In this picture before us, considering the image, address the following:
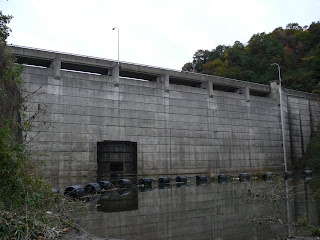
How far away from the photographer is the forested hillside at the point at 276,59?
5867 centimetres

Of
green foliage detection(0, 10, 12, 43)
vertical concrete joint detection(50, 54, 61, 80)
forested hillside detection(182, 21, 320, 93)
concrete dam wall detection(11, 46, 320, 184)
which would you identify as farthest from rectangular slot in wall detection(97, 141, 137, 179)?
forested hillside detection(182, 21, 320, 93)

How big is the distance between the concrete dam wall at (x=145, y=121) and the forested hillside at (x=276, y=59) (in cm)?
1659

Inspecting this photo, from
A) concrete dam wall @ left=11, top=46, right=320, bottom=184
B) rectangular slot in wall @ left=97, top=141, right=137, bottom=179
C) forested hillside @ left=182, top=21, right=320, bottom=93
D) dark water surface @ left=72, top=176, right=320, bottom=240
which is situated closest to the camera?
dark water surface @ left=72, top=176, right=320, bottom=240

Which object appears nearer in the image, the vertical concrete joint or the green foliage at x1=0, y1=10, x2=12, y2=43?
the green foliage at x1=0, y1=10, x2=12, y2=43

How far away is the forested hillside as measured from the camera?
58.7 m

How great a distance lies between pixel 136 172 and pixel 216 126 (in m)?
11.8

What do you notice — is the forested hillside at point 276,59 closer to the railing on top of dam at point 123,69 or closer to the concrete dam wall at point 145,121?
the concrete dam wall at point 145,121

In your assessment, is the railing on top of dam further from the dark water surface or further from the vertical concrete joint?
the dark water surface

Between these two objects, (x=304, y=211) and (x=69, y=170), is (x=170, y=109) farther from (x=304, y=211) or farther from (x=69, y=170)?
(x=304, y=211)

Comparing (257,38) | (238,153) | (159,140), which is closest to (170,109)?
(159,140)

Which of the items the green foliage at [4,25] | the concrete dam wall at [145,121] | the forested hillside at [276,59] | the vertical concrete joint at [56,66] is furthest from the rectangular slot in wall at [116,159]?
the forested hillside at [276,59]

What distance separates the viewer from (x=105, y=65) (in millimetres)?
30797

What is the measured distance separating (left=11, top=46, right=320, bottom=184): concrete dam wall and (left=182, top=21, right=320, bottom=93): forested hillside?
1659cm

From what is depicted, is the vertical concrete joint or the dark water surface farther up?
the vertical concrete joint
